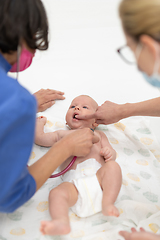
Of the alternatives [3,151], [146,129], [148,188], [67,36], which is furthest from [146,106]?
[67,36]

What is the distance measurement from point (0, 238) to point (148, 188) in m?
0.83

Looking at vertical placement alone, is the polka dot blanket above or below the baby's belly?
below

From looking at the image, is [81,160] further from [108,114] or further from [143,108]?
[143,108]

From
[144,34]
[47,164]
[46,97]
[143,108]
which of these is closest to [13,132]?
[47,164]

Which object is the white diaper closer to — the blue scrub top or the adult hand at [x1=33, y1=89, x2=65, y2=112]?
the blue scrub top

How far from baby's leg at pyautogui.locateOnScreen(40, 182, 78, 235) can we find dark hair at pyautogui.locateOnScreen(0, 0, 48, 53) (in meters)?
0.71

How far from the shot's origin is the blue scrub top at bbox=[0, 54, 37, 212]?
94cm

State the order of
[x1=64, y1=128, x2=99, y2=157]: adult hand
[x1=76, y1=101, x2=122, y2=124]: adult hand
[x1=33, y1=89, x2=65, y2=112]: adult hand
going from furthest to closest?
[x1=33, y1=89, x2=65, y2=112]: adult hand → [x1=76, y1=101, x2=122, y2=124]: adult hand → [x1=64, y1=128, x2=99, y2=157]: adult hand

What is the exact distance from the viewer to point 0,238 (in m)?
1.30

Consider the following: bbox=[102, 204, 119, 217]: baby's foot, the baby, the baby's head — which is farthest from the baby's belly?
bbox=[102, 204, 119, 217]: baby's foot

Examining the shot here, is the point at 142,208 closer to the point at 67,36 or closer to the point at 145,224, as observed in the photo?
the point at 145,224

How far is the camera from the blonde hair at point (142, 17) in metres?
0.91

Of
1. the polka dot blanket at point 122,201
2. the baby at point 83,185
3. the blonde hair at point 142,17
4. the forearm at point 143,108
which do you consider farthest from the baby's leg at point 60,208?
the blonde hair at point 142,17

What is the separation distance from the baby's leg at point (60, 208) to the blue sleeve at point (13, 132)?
22 centimetres
